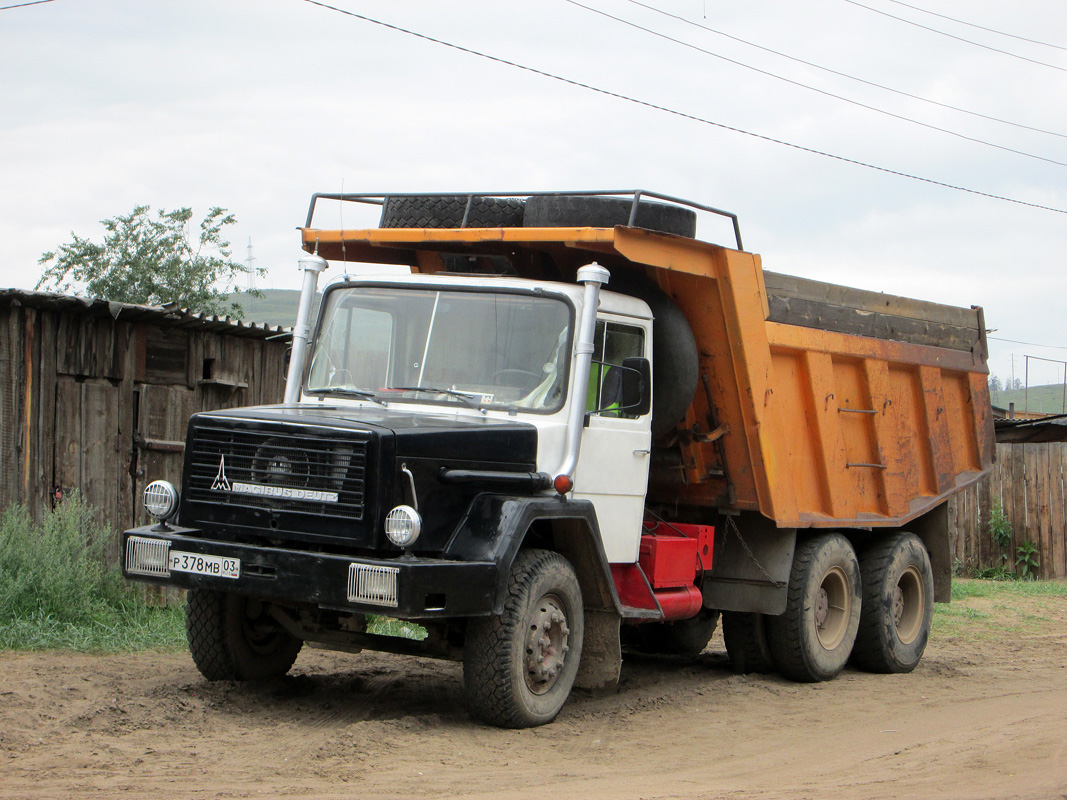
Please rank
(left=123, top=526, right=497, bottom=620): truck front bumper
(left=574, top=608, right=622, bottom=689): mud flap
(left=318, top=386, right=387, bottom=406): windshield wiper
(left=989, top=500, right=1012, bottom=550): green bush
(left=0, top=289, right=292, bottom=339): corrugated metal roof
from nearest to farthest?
(left=123, top=526, right=497, bottom=620): truck front bumper < (left=318, top=386, right=387, bottom=406): windshield wiper < (left=574, top=608, right=622, bottom=689): mud flap < (left=0, top=289, right=292, bottom=339): corrugated metal roof < (left=989, top=500, right=1012, bottom=550): green bush

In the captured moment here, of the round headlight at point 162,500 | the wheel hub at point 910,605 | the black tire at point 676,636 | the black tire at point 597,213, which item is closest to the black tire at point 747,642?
the black tire at point 676,636

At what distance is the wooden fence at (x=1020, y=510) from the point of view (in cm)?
1730

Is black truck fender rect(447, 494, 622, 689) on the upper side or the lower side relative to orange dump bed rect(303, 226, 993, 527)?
lower

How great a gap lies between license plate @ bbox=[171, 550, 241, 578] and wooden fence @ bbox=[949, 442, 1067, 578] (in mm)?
13634

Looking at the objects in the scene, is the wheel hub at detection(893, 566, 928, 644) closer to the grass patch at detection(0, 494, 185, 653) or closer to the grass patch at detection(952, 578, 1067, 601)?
the grass patch at detection(952, 578, 1067, 601)

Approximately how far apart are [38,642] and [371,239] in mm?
3745

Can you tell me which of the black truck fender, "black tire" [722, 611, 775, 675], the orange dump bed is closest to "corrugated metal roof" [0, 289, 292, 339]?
the orange dump bed

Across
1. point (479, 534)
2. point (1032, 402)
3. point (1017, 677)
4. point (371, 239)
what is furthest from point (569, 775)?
point (1032, 402)

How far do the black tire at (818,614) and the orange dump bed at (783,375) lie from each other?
305mm

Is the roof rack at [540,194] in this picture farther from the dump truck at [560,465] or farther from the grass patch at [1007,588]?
the grass patch at [1007,588]

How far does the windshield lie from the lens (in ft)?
23.1

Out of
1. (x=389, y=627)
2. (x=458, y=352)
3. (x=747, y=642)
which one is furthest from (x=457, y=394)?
(x=747, y=642)

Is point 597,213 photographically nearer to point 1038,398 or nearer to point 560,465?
point 560,465

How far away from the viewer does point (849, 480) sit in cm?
945
